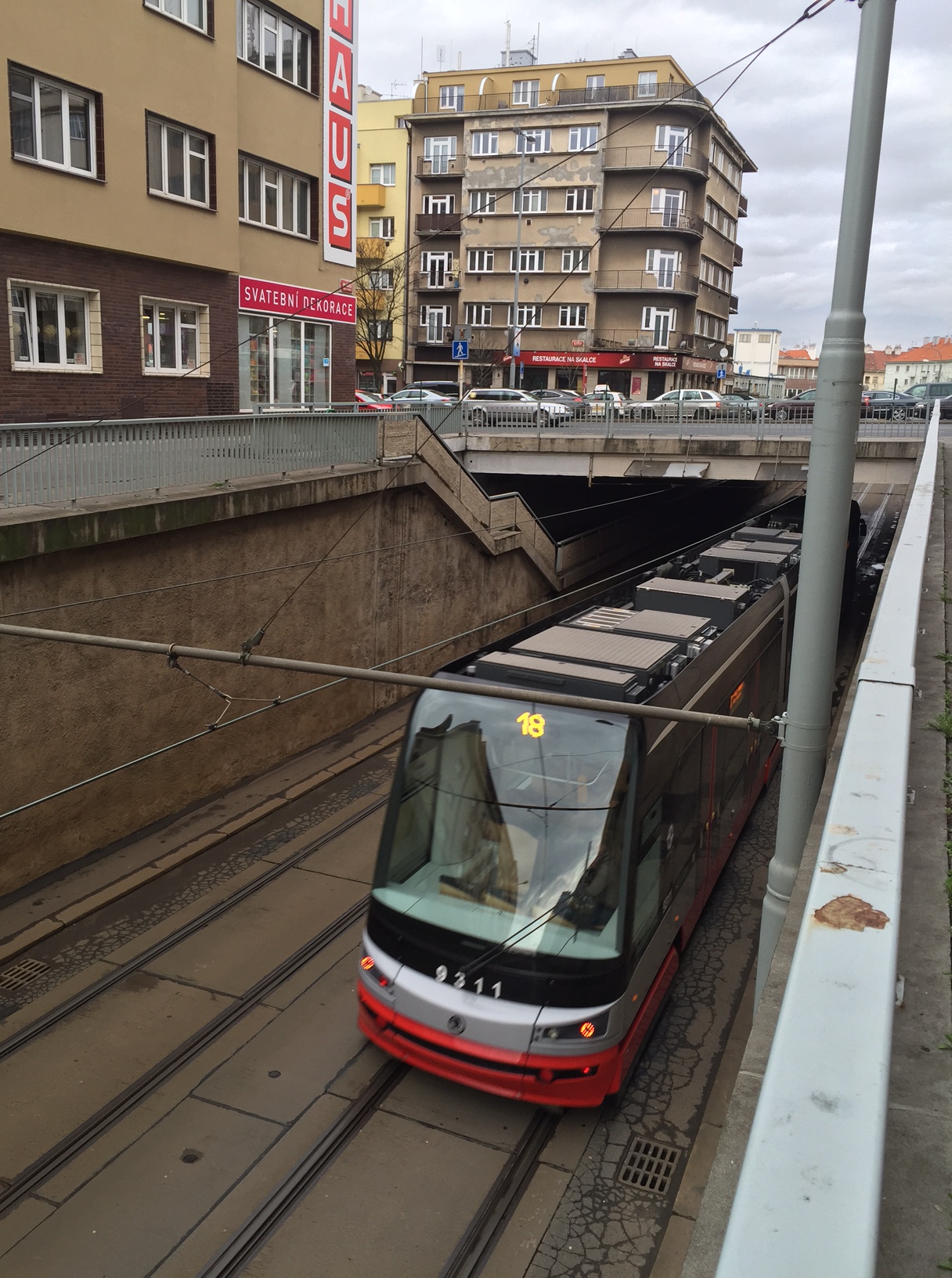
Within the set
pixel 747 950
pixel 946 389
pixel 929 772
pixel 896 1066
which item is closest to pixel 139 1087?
pixel 747 950

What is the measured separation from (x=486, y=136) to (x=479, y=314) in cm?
953

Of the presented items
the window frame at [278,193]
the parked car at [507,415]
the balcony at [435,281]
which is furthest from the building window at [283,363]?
the balcony at [435,281]

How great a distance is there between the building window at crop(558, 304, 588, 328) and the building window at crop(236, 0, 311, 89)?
3639 centimetres

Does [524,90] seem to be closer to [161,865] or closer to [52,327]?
[52,327]

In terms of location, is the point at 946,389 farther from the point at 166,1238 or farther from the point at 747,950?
the point at 166,1238

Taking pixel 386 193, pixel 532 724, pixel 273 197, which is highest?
pixel 386 193

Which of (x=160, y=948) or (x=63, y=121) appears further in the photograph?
(x=63, y=121)

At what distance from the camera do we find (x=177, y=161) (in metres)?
18.6

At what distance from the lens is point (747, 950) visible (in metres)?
9.90

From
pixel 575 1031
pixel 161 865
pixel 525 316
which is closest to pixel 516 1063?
pixel 575 1031

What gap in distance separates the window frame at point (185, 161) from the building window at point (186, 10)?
1.65 m

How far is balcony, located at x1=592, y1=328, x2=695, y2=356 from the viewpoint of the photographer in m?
56.9

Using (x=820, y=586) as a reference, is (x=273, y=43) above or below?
above

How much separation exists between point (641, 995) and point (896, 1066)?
5.12m
